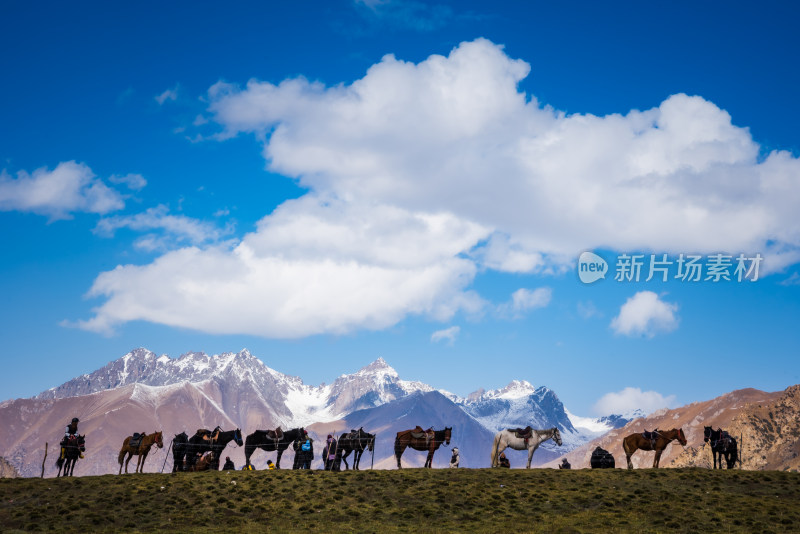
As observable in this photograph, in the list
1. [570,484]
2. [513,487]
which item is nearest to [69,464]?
[513,487]

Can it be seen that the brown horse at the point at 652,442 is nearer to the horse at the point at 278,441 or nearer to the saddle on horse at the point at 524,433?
the saddle on horse at the point at 524,433

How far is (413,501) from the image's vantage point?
45.3 metres

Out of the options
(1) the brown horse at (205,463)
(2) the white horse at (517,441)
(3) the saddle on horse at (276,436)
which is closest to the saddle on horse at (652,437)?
(2) the white horse at (517,441)

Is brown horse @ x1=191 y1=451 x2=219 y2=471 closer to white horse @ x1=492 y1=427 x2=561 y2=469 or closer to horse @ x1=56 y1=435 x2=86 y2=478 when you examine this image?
horse @ x1=56 y1=435 x2=86 y2=478

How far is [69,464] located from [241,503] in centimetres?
2031

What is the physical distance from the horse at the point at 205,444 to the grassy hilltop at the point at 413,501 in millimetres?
5453

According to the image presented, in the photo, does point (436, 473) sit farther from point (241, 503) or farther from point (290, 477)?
point (241, 503)

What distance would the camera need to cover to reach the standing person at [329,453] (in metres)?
56.5

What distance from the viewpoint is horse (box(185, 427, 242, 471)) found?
57.5 metres

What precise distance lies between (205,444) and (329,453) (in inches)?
403

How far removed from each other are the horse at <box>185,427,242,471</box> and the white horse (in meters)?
21.3

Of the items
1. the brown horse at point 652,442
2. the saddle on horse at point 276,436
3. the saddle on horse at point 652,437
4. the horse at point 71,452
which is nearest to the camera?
the horse at point 71,452

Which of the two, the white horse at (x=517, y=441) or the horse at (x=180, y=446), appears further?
the white horse at (x=517, y=441)

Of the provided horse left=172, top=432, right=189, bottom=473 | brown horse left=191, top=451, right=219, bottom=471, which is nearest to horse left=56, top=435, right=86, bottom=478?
horse left=172, top=432, right=189, bottom=473
